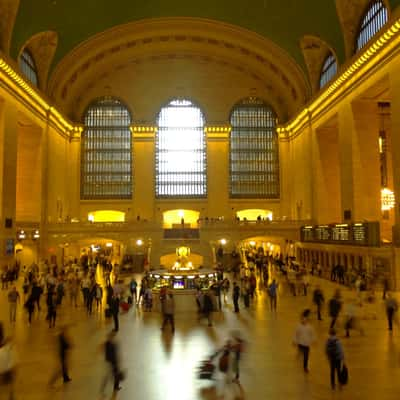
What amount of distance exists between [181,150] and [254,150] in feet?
19.0

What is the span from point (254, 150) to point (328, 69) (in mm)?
9691

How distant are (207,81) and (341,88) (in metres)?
13.6

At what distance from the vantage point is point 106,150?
1366 inches

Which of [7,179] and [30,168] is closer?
[7,179]

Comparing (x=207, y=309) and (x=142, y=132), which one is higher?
(x=142, y=132)

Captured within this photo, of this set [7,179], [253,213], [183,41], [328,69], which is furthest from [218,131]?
[7,179]

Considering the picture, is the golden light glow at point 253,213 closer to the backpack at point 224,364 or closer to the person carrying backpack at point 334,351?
the person carrying backpack at point 334,351

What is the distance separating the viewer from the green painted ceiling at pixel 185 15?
2312cm

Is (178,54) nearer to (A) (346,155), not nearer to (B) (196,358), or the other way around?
(A) (346,155)

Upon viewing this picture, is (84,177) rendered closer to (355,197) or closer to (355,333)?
(355,197)

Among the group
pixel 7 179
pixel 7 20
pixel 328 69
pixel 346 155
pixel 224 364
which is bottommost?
pixel 224 364

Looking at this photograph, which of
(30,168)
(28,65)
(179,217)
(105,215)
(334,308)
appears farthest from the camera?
(179,217)

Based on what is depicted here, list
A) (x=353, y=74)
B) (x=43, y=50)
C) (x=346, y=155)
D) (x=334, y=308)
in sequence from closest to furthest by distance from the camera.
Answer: (x=334, y=308)
(x=353, y=74)
(x=346, y=155)
(x=43, y=50)

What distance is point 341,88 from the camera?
23.5 m
